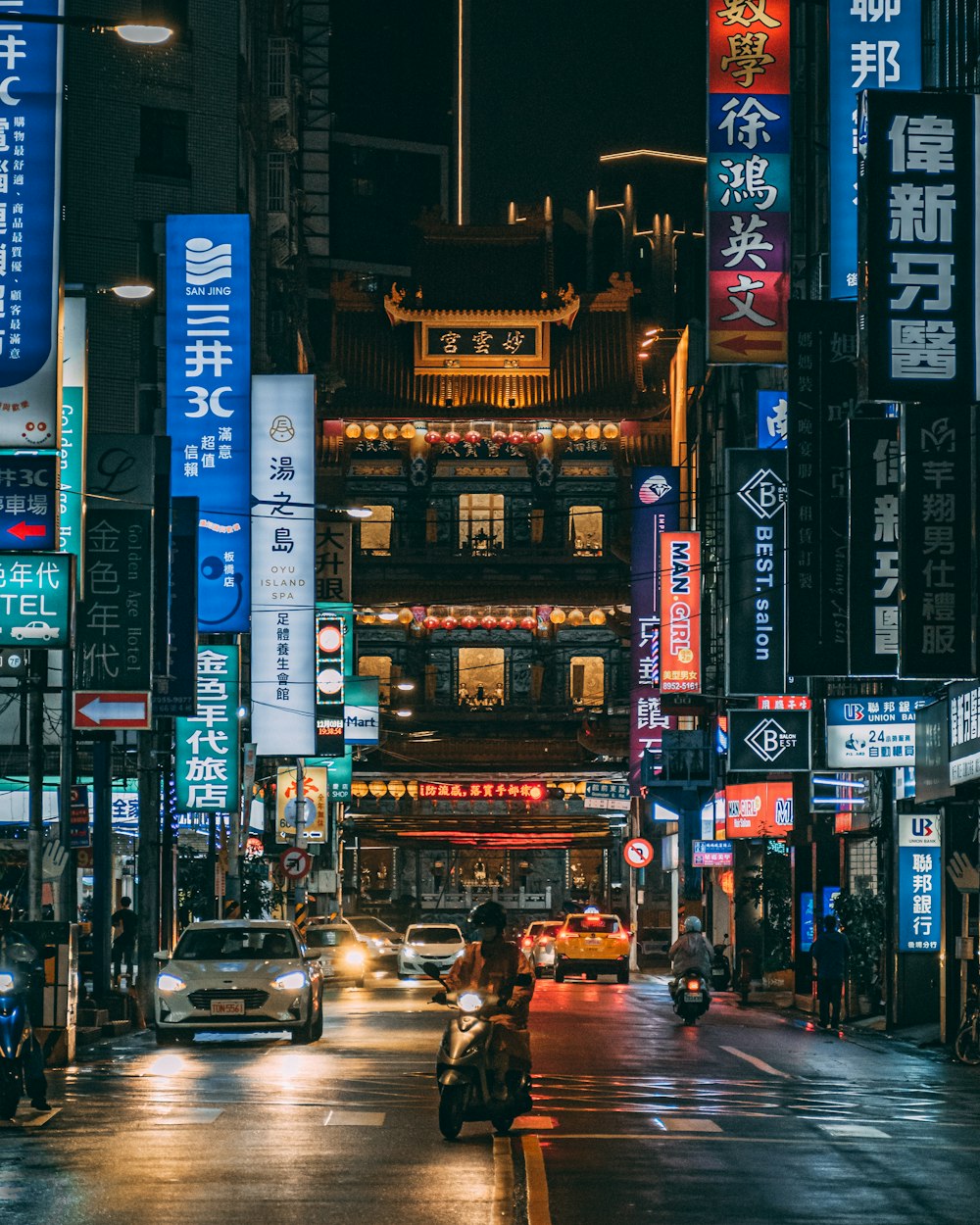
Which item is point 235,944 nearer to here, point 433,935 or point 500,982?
point 500,982

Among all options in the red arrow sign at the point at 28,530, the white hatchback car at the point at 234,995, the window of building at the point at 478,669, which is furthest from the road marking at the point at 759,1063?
the window of building at the point at 478,669

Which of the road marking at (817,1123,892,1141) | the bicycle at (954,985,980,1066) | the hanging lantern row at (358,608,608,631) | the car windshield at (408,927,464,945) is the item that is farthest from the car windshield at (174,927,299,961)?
the hanging lantern row at (358,608,608,631)

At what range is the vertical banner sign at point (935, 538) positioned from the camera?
23281 millimetres

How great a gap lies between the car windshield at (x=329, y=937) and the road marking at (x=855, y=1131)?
119ft

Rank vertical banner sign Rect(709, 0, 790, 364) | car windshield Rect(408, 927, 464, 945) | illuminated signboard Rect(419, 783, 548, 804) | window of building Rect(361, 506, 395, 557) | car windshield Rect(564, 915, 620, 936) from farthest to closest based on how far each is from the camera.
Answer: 1. window of building Rect(361, 506, 395, 557)
2. illuminated signboard Rect(419, 783, 548, 804)
3. car windshield Rect(564, 915, 620, 936)
4. car windshield Rect(408, 927, 464, 945)
5. vertical banner sign Rect(709, 0, 790, 364)

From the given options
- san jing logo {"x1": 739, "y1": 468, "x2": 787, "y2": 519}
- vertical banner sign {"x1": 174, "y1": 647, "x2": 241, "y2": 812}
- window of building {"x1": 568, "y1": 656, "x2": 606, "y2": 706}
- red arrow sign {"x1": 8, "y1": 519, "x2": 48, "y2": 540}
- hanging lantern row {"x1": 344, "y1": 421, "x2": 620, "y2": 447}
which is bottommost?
vertical banner sign {"x1": 174, "y1": 647, "x2": 241, "y2": 812}

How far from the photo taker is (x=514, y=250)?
286ft

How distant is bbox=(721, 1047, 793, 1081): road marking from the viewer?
22.1 m

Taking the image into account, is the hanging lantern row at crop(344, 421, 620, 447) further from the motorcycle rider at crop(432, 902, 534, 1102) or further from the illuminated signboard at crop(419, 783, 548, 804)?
the motorcycle rider at crop(432, 902, 534, 1102)

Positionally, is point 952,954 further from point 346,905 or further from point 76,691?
point 346,905

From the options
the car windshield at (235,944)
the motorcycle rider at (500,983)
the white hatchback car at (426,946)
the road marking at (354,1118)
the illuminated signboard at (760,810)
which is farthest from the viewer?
the white hatchback car at (426,946)

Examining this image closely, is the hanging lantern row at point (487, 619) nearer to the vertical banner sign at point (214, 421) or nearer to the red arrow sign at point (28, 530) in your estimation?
the vertical banner sign at point (214, 421)

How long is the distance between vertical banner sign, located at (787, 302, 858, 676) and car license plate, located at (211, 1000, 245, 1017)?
8568 mm

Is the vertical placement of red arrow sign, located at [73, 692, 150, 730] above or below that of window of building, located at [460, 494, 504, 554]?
below
